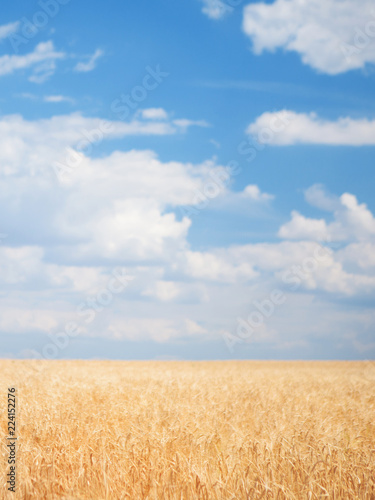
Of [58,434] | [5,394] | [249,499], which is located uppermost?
[5,394]

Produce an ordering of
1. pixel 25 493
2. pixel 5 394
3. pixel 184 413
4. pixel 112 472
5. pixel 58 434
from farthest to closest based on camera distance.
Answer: pixel 5 394 < pixel 184 413 < pixel 58 434 < pixel 112 472 < pixel 25 493

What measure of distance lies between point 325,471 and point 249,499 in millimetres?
1410

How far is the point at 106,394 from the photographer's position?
15102 mm

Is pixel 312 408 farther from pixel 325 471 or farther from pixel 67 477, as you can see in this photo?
pixel 67 477

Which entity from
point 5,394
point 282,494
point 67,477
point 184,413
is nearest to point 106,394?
point 5,394

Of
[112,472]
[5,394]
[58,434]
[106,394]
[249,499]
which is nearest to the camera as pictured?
[249,499]

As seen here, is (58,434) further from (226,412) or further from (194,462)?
(226,412)

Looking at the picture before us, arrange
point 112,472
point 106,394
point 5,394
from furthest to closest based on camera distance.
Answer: point 106,394 → point 5,394 → point 112,472

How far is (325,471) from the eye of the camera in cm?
723

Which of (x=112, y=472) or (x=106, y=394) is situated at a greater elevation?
(x=106, y=394)

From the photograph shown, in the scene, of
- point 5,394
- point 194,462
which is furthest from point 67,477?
point 5,394

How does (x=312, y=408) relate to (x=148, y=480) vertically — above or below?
above

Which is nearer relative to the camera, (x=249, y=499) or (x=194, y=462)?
(x=249, y=499)

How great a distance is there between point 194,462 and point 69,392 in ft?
27.0
